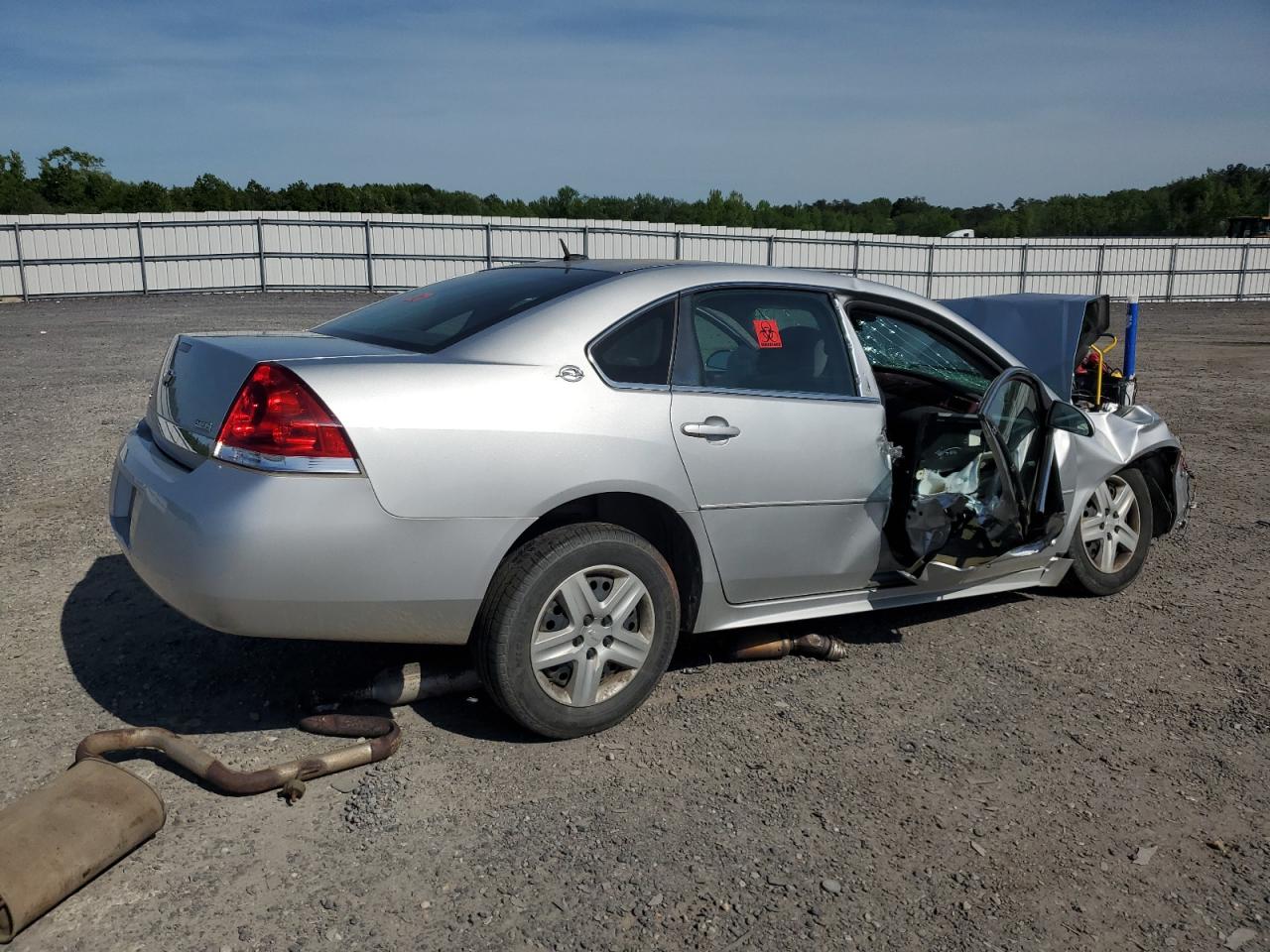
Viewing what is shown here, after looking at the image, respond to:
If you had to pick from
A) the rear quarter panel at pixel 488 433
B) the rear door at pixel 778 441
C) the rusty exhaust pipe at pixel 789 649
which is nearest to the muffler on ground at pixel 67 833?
the rear quarter panel at pixel 488 433

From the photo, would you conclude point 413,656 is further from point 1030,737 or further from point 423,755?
point 1030,737

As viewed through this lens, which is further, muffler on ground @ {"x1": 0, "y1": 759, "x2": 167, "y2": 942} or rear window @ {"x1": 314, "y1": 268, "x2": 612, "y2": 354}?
rear window @ {"x1": 314, "y1": 268, "x2": 612, "y2": 354}

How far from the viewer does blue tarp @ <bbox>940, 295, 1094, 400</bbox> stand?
208 inches

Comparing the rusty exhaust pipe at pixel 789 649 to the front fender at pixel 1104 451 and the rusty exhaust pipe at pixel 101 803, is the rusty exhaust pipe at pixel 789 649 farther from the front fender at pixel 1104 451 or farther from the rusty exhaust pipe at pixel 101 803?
the rusty exhaust pipe at pixel 101 803

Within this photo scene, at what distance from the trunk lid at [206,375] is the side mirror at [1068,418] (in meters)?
2.84

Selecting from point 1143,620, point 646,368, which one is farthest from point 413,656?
point 1143,620

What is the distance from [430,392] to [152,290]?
26.2 m

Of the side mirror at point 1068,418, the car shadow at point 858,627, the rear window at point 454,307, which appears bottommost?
the car shadow at point 858,627

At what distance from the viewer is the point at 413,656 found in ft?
13.9

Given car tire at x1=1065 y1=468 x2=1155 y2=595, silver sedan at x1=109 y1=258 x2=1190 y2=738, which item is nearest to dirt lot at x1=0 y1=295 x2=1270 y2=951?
car tire at x1=1065 y1=468 x2=1155 y2=595

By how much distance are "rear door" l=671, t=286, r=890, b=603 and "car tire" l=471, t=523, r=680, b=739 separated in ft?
1.15

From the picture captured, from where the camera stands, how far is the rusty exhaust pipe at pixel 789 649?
14.5 feet

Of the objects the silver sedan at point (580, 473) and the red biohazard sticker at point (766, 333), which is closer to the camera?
the silver sedan at point (580, 473)

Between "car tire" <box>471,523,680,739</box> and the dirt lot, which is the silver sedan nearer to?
"car tire" <box>471,523,680,739</box>
